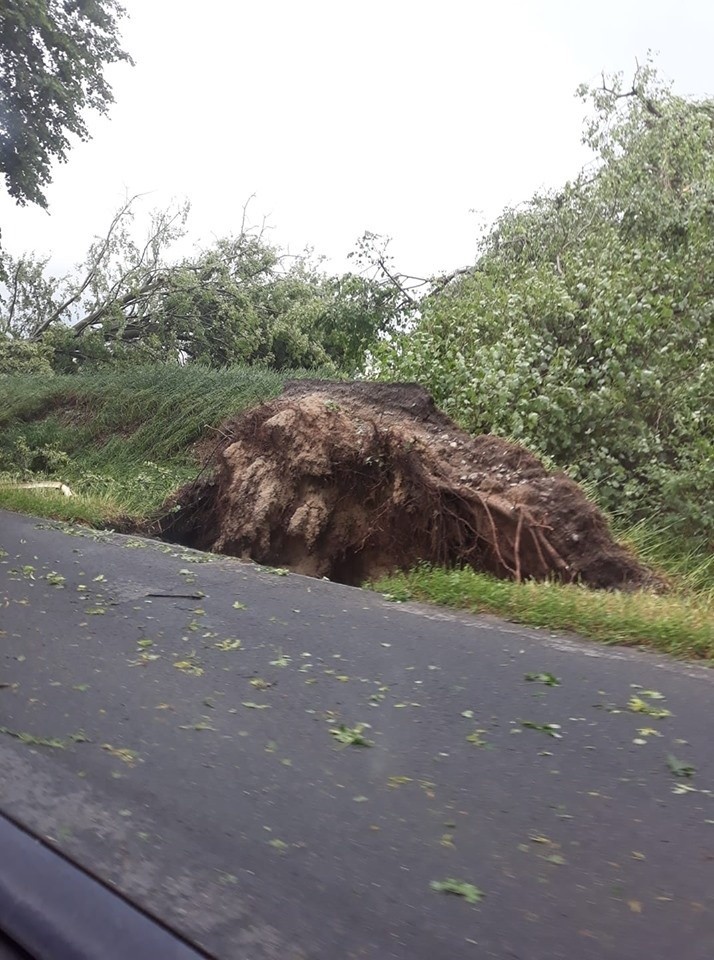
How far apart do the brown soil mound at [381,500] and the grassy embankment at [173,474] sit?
18.1 inches

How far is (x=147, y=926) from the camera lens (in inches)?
78.5

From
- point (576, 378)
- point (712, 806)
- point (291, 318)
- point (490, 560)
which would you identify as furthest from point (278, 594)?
point (291, 318)

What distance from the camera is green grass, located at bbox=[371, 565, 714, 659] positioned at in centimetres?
452

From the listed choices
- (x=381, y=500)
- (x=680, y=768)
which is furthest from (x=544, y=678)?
(x=381, y=500)

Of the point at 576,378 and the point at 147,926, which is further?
the point at 576,378

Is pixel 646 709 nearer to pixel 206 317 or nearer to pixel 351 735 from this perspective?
pixel 351 735

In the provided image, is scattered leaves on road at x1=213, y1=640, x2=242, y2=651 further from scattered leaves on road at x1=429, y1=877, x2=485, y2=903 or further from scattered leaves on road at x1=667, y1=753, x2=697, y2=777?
scattered leaves on road at x1=429, y1=877, x2=485, y2=903

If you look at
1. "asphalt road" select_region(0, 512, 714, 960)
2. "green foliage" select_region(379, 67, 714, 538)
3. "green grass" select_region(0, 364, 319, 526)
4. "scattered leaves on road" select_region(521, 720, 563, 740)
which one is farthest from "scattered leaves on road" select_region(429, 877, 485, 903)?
"green grass" select_region(0, 364, 319, 526)

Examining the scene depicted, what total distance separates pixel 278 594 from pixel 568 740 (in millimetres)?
2634

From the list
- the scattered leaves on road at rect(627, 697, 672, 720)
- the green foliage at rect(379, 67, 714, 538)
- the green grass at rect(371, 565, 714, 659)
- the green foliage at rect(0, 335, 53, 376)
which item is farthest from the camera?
the green foliage at rect(0, 335, 53, 376)

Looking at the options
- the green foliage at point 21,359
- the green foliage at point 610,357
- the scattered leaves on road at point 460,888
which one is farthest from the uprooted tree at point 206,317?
the scattered leaves on road at point 460,888

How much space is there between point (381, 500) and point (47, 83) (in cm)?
992

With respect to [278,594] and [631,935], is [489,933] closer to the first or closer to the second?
[631,935]

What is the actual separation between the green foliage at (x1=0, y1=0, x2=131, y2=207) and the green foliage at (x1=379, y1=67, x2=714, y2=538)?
23.2 feet
